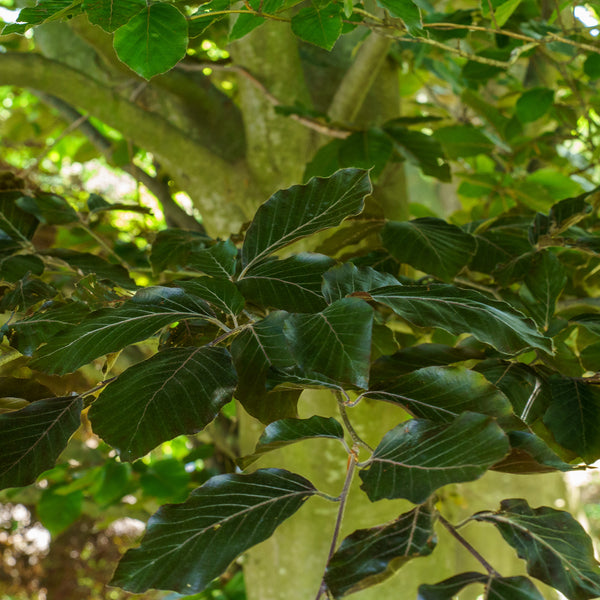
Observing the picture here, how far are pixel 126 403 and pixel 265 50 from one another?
1.01 meters

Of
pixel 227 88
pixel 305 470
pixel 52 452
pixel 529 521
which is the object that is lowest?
pixel 305 470

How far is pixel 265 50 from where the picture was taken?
1.22m

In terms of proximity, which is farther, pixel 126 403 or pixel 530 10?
pixel 530 10

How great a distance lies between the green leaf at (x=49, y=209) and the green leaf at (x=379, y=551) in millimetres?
588

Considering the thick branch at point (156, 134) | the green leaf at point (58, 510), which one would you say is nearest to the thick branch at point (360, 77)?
the thick branch at point (156, 134)

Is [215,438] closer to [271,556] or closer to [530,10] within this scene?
[271,556]

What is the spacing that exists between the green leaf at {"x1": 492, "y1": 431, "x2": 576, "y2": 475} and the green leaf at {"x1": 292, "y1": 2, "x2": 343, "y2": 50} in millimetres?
385

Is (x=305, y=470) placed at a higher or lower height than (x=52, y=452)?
lower

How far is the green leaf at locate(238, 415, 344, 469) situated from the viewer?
38 cm

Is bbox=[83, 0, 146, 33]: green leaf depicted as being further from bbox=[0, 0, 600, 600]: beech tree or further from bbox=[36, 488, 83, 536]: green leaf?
bbox=[36, 488, 83, 536]: green leaf

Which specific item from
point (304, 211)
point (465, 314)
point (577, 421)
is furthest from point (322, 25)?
point (577, 421)

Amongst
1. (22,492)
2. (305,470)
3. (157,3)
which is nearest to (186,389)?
(157,3)

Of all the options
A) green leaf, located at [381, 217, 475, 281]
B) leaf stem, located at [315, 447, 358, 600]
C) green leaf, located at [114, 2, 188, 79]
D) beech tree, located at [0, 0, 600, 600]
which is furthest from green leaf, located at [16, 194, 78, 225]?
leaf stem, located at [315, 447, 358, 600]

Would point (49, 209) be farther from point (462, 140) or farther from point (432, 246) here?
point (462, 140)
